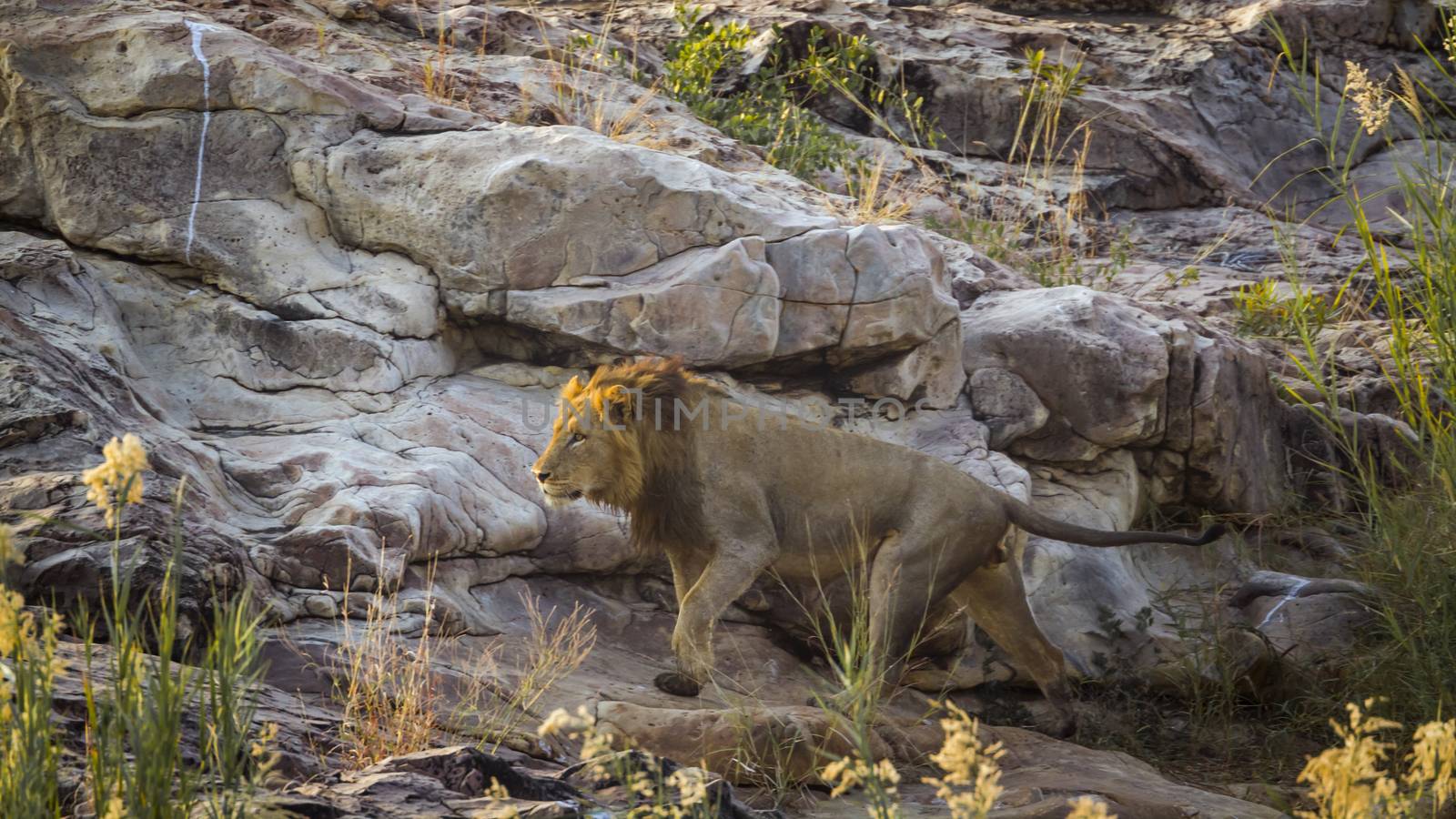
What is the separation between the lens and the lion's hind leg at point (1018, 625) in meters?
6.22

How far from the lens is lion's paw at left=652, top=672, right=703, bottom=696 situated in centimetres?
547

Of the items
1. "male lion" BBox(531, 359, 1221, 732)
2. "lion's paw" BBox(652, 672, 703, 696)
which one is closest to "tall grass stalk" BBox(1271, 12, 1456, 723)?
"male lion" BBox(531, 359, 1221, 732)

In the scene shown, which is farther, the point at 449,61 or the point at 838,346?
the point at 449,61

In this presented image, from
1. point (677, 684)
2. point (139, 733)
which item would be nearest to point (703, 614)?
point (677, 684)

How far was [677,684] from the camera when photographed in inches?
216

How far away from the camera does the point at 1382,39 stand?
1304cm

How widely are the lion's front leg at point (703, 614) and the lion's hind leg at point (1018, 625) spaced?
3.49 feet

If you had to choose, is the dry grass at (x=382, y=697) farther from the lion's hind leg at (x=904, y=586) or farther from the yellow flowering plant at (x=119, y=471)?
the lion's hind leg at (x=904, y=586)

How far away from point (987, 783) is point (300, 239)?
5347 mm

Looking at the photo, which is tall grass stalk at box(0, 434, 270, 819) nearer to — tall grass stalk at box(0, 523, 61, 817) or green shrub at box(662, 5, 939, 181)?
tall grass stalk at box(0, 523, 61, 817)

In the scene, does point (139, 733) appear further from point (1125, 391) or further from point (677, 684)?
point (1125, 391)

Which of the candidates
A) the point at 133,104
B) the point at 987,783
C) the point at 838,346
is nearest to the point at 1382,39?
the point at 838,346

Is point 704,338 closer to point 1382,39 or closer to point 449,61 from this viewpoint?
point 449,61

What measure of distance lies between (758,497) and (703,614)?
0.58 m
